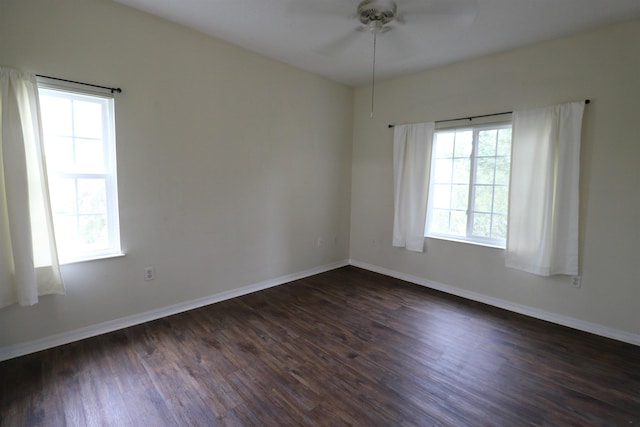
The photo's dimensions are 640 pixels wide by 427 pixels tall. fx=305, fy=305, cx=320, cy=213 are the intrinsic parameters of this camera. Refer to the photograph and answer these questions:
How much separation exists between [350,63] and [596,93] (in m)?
2.41

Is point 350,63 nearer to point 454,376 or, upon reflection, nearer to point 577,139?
point 577,139

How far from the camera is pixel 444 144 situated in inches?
149

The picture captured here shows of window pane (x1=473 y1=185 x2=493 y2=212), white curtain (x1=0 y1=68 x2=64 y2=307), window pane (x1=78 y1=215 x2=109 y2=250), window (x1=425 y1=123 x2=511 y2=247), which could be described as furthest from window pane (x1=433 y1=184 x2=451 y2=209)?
white curtain (x1=0 y1=68 x2=64 y2=307)

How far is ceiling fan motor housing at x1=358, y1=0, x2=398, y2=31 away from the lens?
7.01ft

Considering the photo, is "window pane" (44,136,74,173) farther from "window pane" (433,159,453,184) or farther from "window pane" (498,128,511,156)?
"window pane" (498,128,511,156)

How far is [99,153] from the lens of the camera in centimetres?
257

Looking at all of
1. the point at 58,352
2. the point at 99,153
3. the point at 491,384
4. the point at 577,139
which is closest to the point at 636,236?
the point at 577,139

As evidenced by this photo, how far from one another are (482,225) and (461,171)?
2.22ft

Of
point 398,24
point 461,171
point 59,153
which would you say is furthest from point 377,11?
point 59,153

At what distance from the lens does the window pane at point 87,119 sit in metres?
2.45

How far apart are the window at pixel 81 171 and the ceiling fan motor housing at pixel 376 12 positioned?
2137mm

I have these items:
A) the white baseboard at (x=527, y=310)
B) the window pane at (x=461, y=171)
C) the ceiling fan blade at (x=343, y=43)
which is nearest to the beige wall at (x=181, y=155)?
the ceiling fan blade at (x=343, y=43)

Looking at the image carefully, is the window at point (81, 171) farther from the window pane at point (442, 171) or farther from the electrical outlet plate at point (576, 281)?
the electrical outlet plate at point (576, 281)

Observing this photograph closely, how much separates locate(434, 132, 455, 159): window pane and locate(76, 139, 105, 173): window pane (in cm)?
355
